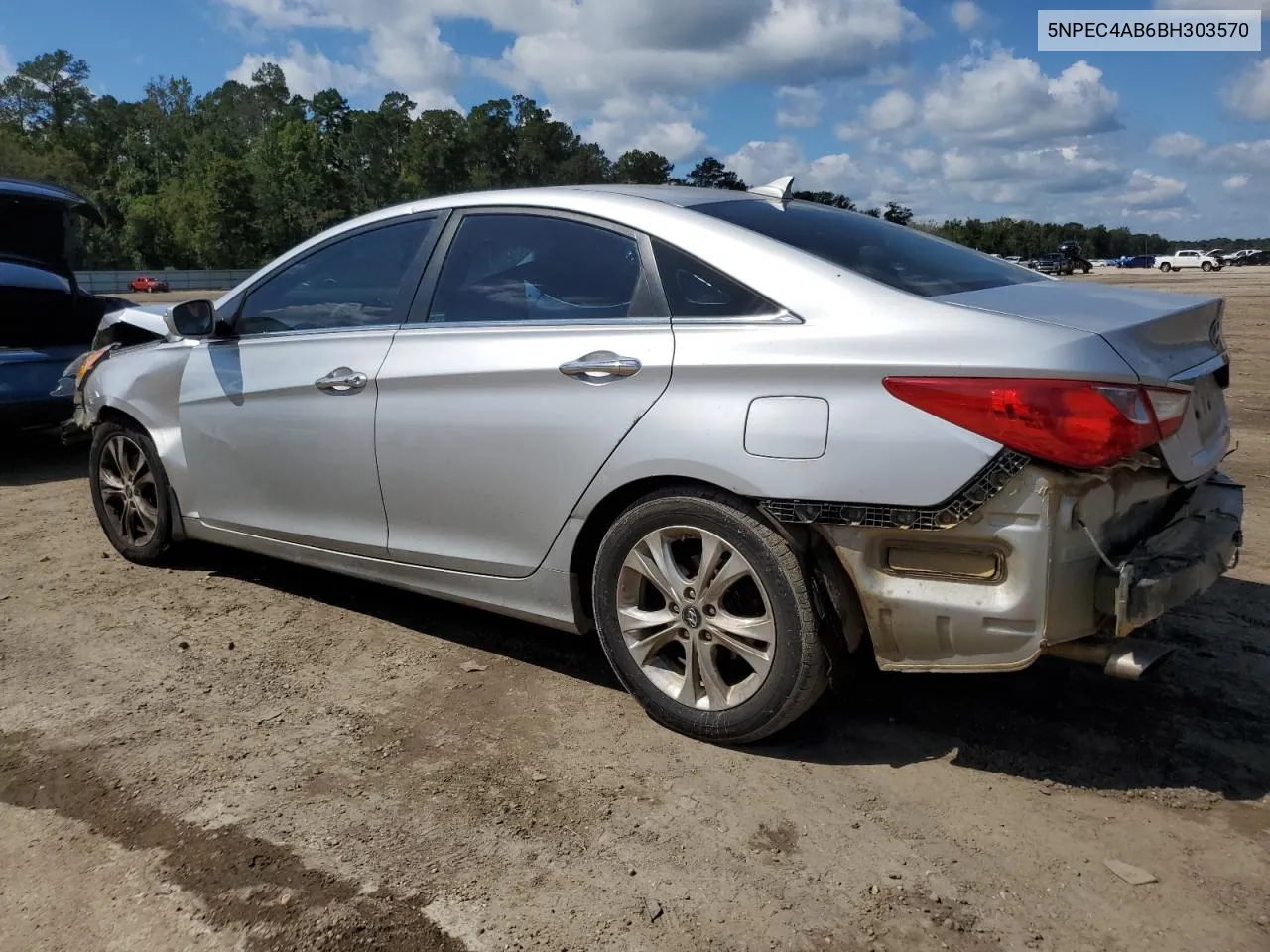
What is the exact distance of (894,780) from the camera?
291 centimetres

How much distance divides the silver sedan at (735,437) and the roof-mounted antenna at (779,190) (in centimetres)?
2

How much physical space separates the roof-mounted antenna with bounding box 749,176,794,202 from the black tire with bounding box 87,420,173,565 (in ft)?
9.53

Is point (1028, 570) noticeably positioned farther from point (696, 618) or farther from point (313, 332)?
point (313, 332)

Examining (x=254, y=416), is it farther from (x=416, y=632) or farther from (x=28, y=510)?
(x=28, y=510)

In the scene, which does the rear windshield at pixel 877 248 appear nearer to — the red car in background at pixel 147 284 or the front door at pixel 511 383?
the front door at pixel 511 383

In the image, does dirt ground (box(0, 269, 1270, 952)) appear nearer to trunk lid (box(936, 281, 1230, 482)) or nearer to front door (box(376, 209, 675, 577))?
front door (box(376, 209, 675, 577))

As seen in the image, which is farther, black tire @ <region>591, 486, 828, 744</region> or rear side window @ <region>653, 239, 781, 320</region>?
rear side window @ <region>653, 239, 781, 320</region>

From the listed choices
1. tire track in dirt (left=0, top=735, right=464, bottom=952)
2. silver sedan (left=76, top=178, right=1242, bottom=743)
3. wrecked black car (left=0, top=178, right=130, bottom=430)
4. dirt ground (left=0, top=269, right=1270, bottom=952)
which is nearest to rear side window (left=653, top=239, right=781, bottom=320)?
silver sedan (left=76, top=178, right=1242, bottom=743)

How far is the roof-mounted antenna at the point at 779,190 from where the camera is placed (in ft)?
12.6

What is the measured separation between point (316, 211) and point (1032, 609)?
91355 mm

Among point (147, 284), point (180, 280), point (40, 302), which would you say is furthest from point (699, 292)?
point (180, 280)

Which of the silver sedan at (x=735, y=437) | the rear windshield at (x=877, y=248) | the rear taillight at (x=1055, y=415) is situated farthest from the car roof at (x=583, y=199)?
the rear taillight at (x=1055, y=415)

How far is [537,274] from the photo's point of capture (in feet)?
11.4

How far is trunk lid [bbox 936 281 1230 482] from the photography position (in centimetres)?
265
